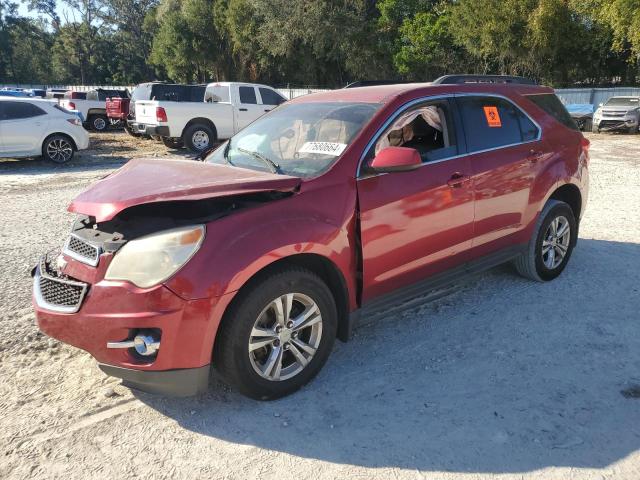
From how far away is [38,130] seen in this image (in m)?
12.7

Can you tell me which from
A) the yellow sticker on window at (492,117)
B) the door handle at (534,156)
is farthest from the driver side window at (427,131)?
the door handle at (534,156)

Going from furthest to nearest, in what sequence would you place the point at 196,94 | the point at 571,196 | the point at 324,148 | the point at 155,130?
the point at 196,94
the point at 155,130
the point at 571,196
the point at 324,148

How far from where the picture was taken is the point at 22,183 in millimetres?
10758

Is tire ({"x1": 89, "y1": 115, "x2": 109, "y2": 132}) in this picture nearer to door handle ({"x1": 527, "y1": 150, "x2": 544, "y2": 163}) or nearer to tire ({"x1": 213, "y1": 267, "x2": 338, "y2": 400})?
door handle ({"x1": 527, "y1": 150, "x2": 544, "y2": 163})

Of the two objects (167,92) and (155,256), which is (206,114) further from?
(155,256)

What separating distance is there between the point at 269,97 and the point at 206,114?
7.70 ft

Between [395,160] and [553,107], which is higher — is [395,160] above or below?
below

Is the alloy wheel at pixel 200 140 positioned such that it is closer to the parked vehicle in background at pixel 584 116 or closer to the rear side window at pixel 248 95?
the rear side window at pixel 248 95

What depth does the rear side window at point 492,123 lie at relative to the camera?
4.20m

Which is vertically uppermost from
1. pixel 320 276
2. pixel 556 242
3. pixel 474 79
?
pixel 474 79

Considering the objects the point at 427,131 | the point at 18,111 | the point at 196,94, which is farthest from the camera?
the point at 196,94

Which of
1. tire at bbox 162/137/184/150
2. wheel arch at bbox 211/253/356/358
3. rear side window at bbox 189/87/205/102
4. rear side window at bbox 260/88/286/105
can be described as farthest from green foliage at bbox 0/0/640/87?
wheel arch at bbox 211/253/356/358

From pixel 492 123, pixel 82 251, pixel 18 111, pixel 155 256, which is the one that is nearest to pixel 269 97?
pixel 18 111

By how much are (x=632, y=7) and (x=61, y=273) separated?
25.7m
